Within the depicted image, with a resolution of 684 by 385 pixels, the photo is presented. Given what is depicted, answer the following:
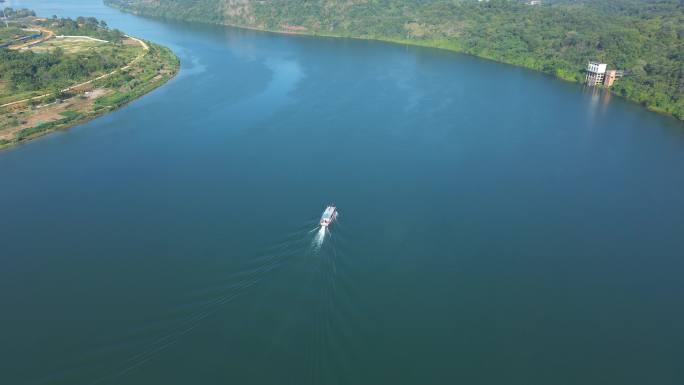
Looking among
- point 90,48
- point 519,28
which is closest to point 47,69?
point 90,48

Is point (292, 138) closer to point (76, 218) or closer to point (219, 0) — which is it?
point (76, 218)

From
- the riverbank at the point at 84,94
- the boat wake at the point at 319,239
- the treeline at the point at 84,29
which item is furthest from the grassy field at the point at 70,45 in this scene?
the boat wake at the point at 319,239

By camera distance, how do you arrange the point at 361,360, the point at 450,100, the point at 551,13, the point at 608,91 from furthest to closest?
the point at 551,13, the point at 608,91, the point at 450,100, the point at 361,360

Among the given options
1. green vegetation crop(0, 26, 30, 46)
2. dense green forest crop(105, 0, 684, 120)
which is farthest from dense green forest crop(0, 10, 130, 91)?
dense green forest crop(105, 0, 684, 120)

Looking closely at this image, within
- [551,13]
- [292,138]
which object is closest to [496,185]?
[292,138]

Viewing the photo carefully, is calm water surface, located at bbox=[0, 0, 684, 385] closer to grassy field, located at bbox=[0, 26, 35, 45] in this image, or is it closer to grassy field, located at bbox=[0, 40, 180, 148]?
grassy field, located at bbox=[0, 40, 180, 148]

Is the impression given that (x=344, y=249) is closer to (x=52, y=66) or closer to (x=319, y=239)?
(x=319, y=239)

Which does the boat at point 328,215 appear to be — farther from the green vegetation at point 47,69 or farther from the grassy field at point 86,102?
the green vegetation at point 47,69
